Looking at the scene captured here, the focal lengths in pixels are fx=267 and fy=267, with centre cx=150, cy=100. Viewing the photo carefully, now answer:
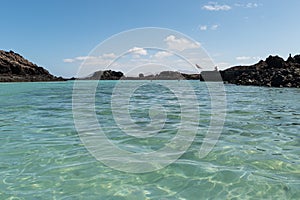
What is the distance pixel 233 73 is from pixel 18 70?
8387 centimetres

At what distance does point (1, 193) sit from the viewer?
4.62 m

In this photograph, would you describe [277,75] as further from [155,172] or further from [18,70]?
[18,70]

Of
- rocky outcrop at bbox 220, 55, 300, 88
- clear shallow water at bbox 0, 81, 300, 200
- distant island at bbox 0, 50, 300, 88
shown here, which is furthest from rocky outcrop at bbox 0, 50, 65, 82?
clear shallow water at bbox 0, 81, 300, 200

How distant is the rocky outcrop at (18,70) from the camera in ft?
332

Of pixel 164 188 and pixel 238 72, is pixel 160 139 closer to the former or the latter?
pixel 164 188

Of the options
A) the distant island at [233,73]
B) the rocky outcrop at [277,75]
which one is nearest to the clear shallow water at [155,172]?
the distant island at [233,73]

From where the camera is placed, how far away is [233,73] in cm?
7556

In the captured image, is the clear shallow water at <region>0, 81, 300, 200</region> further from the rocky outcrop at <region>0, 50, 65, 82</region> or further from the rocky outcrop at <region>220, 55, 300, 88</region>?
the rocky outcrop at <region>0, 50, 65, 82</region>

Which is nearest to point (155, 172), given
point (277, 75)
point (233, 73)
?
point (277, 75)

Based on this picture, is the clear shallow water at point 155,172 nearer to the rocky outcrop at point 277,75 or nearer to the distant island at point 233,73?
the distant island at point 233,73

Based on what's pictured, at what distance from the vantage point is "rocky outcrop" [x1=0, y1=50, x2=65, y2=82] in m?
101

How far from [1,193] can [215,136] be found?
20.5 ft

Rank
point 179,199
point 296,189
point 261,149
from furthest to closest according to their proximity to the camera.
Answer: point 261,149
point 296,189
point 179,199

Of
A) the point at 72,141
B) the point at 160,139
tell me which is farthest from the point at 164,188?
the point at 72,141
